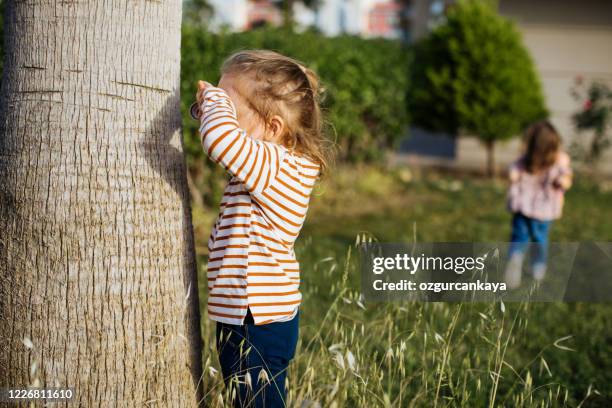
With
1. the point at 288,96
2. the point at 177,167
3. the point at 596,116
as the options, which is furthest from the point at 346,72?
the point at 177,167

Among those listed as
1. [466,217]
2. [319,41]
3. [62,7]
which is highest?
[319,41]

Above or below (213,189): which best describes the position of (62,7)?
above

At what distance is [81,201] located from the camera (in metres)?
2.14

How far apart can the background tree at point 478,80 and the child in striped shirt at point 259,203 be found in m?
9.68

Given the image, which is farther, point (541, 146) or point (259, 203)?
point (541, 146)

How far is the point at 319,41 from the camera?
896 cm

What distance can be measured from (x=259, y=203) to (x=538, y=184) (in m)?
3.86

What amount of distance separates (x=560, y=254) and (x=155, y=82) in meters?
3.44

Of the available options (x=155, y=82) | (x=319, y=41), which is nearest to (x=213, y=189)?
(x=319, y=41)

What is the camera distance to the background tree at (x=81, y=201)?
7.02 ft

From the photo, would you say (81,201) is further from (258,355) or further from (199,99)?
(258,355)

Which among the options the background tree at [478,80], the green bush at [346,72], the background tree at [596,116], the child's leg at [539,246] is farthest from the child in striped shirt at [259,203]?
the background tree at [596,116]

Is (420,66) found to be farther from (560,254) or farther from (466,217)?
(560,254)

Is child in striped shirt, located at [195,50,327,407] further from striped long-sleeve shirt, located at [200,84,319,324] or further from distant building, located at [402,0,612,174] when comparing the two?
distant building, located at [402,0,612,174]
